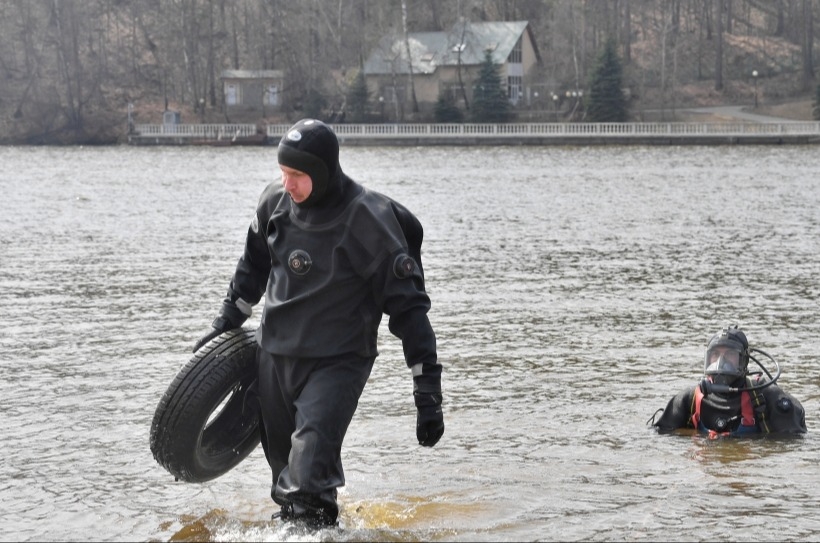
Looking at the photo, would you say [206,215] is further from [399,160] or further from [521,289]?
[399,160]

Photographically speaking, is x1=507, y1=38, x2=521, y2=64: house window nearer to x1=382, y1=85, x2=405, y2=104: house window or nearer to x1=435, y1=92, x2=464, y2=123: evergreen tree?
x1=382, y1=85, x2=405, y2=104: house window

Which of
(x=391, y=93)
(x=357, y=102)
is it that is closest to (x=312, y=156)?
(x=357, y=102)

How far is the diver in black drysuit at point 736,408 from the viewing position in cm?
983

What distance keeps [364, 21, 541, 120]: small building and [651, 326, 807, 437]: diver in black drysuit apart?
8832 cm

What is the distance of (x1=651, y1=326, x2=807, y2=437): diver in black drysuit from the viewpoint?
9.83 m

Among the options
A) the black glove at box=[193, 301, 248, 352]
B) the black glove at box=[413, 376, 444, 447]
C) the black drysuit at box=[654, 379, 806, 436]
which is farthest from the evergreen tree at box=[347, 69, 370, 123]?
the black glove at box=[413, 376, 444, 447]

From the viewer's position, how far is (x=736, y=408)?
398 inches

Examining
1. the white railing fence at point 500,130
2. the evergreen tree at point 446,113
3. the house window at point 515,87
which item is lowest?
the white railing fence at point 500,130

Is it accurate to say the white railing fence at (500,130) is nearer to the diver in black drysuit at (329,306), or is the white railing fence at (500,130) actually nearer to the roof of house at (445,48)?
the roof of house at (445,48)

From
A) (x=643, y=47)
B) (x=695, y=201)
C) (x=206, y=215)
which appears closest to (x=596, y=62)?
(x=643, y=47)

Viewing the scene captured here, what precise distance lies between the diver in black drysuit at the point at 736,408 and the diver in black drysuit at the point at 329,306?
3.77m

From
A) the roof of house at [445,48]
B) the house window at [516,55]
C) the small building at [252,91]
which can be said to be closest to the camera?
the roof of house at [445,48]

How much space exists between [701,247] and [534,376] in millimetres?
14315

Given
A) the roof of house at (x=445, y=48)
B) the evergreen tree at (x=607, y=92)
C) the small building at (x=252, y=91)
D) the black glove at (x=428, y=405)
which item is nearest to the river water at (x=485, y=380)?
the black glove at (x=428, y=405)
